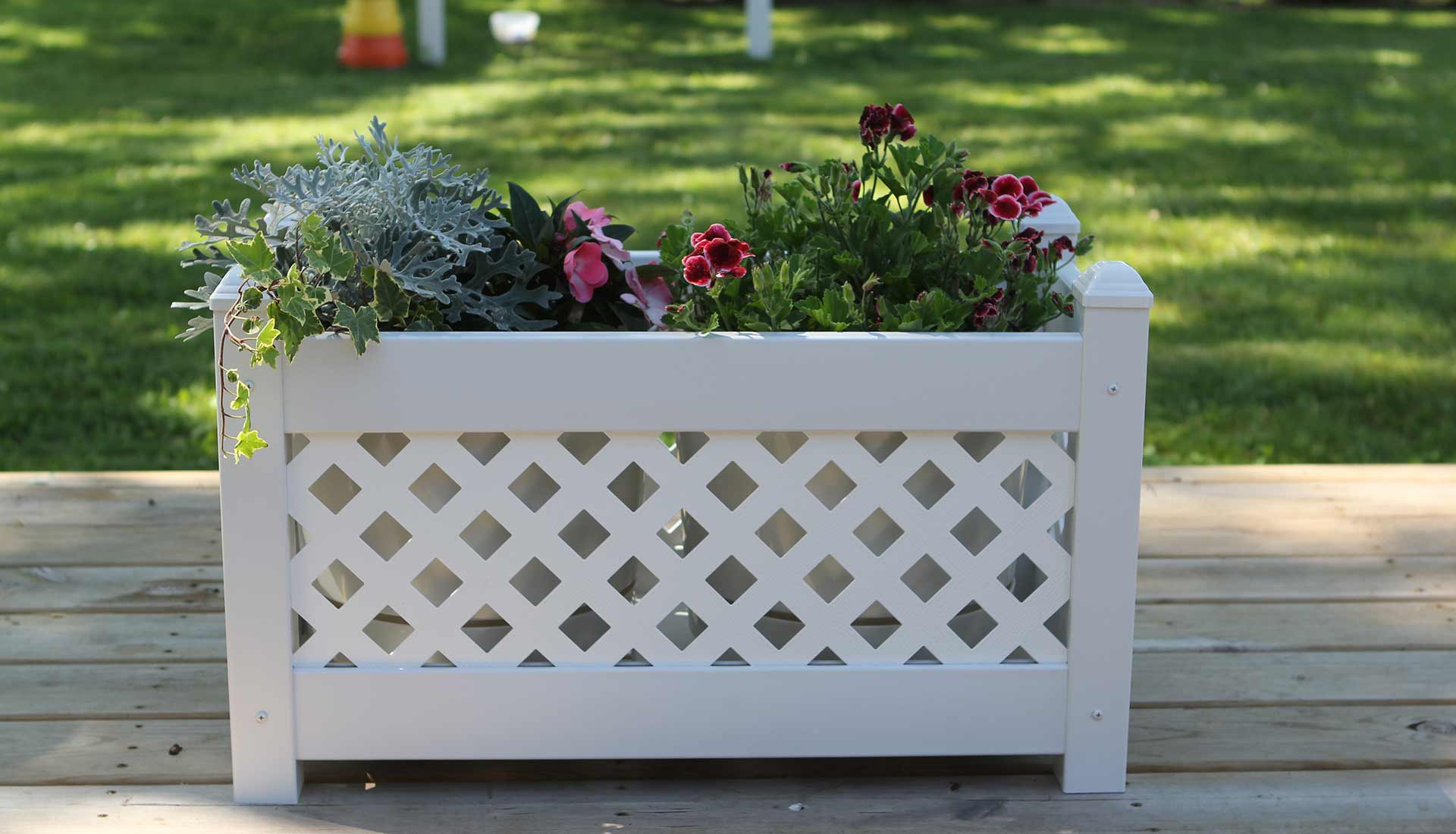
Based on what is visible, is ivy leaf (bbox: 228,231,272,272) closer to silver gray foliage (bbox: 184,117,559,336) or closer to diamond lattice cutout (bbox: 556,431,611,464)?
silver gray foliage (bbox: 184,117,559,336)

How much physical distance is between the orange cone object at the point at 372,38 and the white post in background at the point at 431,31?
122 millimetres

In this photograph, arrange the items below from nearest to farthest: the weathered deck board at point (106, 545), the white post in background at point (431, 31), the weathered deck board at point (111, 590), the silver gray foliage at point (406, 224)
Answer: the silver gray foliage at point (406, 224)
the weathered deck board at point (111, 590)
the weathered deck board at point (106, 545)
the white post in background at point (431, 31)

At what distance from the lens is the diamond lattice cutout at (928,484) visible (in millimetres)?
1648

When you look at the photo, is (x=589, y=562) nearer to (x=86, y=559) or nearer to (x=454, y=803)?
(x=454, y=803)

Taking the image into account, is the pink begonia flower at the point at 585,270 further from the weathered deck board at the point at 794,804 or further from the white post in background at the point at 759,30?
the white post in background at the point at 759,30

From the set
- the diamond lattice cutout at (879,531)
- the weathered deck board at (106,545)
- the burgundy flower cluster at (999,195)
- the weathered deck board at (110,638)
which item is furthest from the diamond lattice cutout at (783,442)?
the weathered deck board at (106,545)

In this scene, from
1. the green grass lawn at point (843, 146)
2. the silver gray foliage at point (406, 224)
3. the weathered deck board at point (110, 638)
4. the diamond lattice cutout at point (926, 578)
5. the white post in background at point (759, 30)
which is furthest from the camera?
the white post in background at point (759, 30)

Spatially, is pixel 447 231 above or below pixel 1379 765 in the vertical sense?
above

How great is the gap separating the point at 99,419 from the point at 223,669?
64.3 inches

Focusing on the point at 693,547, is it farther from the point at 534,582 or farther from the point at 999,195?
the point at 999,195

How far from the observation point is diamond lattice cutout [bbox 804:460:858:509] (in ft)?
5.33

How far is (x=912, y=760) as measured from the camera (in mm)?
1733

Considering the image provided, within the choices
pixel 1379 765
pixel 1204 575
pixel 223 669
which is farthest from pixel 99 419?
pixel 1379 765

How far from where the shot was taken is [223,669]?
195cm
